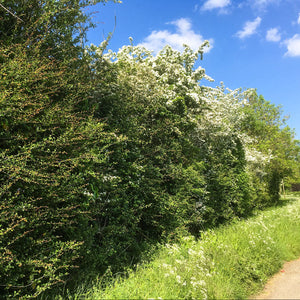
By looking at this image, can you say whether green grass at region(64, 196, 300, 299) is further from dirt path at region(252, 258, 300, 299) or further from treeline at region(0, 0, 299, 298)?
treeline at region(0, 0, 299, 298)

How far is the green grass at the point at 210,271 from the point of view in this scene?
416cm

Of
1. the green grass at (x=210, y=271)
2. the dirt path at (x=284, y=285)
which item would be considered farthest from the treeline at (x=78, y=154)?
the dirt path at (x=284, y=285)

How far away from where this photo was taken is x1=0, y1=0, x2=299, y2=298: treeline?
4141mm

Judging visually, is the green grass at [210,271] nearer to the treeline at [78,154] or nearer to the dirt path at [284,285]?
the dirt path at [284,285]

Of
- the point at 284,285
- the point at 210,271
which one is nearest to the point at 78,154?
the point at 210,271

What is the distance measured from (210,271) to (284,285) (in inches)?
66.7

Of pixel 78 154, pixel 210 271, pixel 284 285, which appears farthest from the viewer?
pixel 284 285

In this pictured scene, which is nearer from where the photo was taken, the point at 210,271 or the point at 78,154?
the point at 78,154

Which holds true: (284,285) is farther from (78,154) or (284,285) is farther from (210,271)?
(78,154)

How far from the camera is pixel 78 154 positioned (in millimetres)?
4895

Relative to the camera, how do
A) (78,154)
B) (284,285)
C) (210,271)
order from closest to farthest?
1. (78,154)
2. (210,271)
3. (284,285)

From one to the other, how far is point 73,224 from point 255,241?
183 inches

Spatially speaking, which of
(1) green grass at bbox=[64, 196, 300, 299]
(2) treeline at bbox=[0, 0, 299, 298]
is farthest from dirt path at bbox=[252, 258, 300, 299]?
(2) treeline at bbox=[0, 0, 299, 298]

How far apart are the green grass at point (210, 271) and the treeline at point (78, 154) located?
85cm
